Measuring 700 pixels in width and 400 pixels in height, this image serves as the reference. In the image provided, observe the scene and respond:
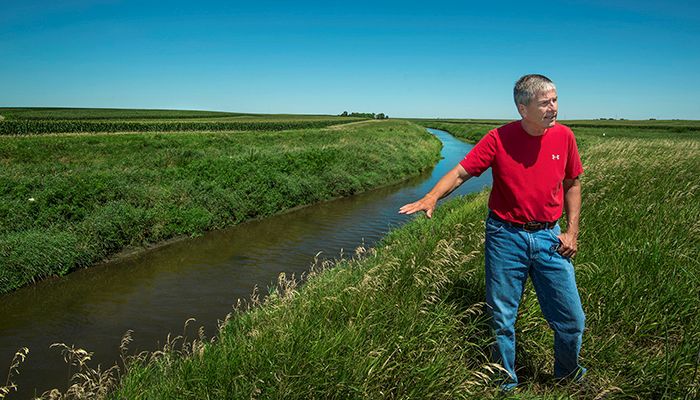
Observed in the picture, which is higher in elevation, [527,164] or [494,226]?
[527,164]

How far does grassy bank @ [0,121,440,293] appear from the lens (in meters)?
8.89

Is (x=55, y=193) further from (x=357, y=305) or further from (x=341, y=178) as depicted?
(x=341, y=178)

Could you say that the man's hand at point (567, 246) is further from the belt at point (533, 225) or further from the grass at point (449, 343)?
the grass at point (449, 343)

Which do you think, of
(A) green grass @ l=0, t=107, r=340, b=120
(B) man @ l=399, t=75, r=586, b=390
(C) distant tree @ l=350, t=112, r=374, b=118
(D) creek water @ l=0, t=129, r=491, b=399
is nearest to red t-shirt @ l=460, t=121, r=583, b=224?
(B) man @ l=399, t=75, r=586, b=390

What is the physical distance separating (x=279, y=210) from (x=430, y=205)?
1287cm

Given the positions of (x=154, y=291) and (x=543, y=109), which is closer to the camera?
(x=543, y=109)

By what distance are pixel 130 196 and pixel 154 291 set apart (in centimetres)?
464

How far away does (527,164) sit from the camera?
2936mm

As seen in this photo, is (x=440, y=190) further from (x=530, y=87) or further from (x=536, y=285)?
(x=536, y=285)

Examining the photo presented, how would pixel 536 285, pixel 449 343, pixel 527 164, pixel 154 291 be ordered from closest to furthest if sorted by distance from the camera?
pixel 527 164, pixel 536 285, pixel 449 343, pixel 154 291

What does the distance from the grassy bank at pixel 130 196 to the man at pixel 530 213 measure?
353 inches

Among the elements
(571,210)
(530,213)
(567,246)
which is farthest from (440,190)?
(571,210)

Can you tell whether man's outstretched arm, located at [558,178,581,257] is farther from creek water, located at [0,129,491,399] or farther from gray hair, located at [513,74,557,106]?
creek water, located at [0,129,491,399]

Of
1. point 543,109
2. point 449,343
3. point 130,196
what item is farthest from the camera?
point 130,196
